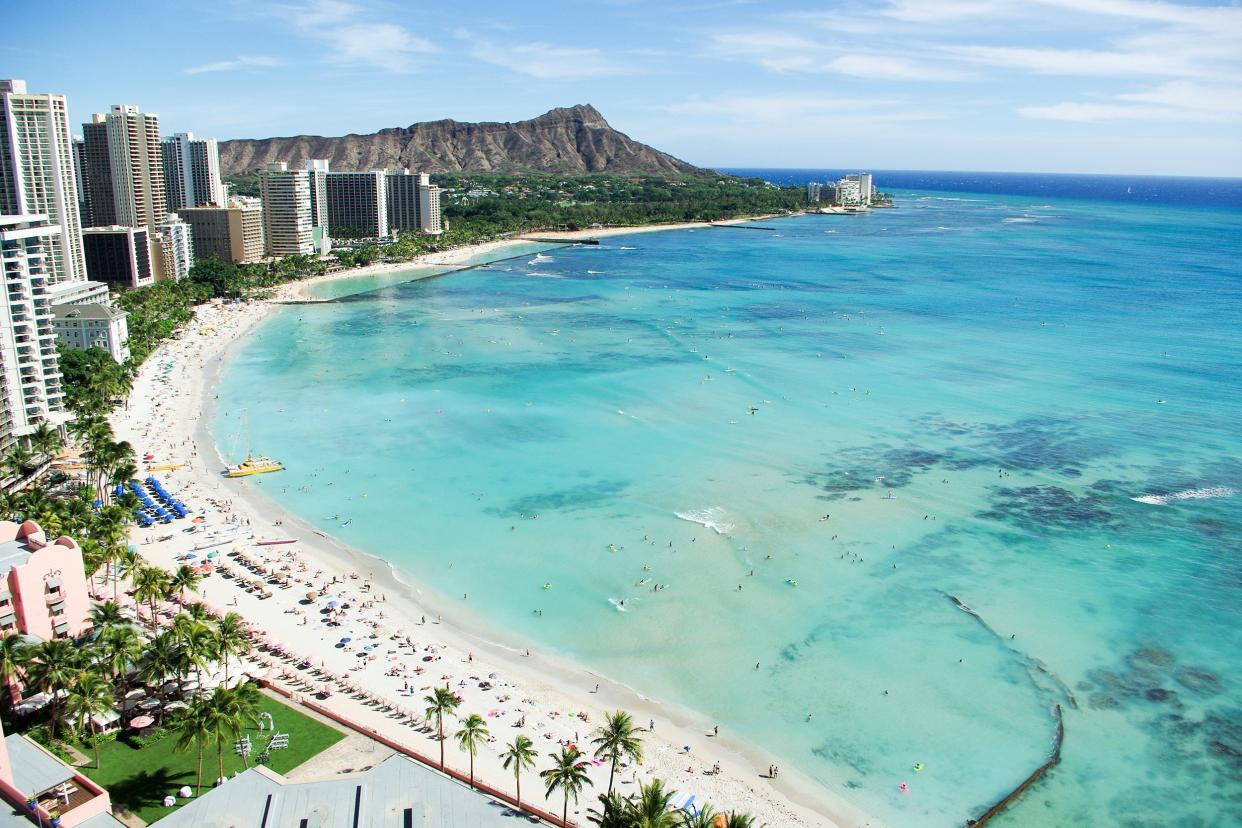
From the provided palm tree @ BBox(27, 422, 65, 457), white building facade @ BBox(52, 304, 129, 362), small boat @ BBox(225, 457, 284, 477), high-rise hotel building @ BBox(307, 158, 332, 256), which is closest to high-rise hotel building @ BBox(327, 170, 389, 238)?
high-rise hotel building @ BBox(307, 158, 332, 256)

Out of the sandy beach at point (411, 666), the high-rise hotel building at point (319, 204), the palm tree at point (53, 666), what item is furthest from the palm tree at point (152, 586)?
the high-rise hotel building at point (319, 204)

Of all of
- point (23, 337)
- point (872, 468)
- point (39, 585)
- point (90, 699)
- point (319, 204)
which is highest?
point (319, 204)

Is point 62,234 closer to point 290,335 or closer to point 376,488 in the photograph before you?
point 290,335

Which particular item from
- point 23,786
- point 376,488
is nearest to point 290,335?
point 376,488

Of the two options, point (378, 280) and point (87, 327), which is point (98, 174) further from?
point (87, 327)

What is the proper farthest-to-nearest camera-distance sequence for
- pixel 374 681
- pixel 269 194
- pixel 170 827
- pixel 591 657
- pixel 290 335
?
pixel 269 194 < pixel 290 335 < pixel 591 657 < pixel 374 681 < pixel 170 827

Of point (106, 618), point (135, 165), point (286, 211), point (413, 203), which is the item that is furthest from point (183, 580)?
point (413, 203)

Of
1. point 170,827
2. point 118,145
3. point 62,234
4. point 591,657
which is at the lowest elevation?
point 591,657
